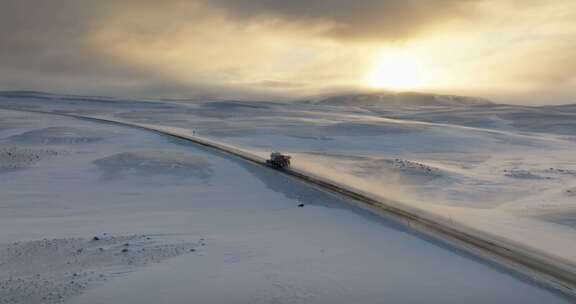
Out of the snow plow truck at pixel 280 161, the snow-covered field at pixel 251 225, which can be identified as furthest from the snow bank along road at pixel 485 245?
the snow plow truck at pixel 280 161

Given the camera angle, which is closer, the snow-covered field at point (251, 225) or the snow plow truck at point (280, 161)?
the snow-covered field at point (251, 225)

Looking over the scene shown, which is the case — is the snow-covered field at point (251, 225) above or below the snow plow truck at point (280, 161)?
below

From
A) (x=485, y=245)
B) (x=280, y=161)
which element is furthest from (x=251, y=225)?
(x=280, y=161)

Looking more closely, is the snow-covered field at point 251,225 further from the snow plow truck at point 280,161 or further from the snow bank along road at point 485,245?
the snow plow truck at point 280,161

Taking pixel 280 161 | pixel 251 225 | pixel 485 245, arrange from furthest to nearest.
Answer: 1. pixel 280 161
2. pixel 251 225
3. pixel 485 245

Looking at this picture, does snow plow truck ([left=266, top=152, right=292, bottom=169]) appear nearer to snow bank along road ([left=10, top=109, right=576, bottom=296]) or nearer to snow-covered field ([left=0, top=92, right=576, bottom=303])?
snow-covered field ([left=0, top=92, right=576, bottom=303])

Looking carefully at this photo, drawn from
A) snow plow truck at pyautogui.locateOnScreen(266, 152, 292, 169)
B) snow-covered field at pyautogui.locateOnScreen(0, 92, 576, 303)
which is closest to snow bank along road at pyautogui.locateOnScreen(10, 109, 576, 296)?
snow-covered field at pyautogui.locateOnScreen(0, 92, 576, 303)

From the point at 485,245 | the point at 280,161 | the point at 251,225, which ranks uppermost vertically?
the point at 280,161

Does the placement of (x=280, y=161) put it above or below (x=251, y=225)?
above

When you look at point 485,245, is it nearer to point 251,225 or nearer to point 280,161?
point 251,225

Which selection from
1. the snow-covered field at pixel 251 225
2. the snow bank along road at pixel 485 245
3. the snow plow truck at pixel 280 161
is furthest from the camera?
the snow plow truck at pixel 280 161
